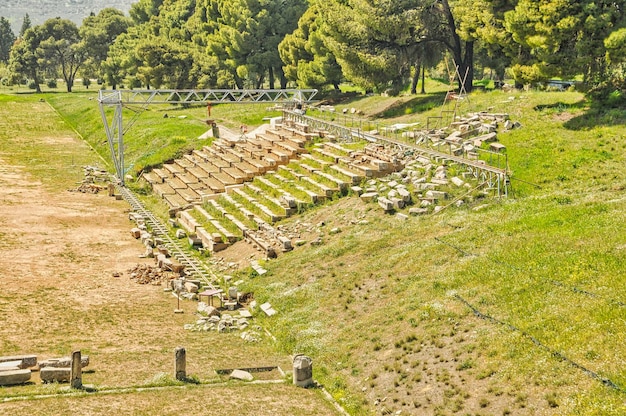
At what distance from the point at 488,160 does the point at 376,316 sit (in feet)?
47.0

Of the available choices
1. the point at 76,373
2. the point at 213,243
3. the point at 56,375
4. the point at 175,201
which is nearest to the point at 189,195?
the point at 175,201

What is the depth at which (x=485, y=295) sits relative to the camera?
74.8ft

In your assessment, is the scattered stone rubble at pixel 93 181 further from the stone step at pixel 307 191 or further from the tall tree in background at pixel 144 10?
the tall tree in background at pixel 144 10

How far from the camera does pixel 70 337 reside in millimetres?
25719

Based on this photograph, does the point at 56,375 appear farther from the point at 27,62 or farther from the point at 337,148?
the point at 27,62

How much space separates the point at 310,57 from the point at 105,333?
57.1m

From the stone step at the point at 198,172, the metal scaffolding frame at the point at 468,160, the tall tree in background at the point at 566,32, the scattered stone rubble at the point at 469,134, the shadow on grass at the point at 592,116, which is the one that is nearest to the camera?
the metal scaffolding frame at the point at 468,160

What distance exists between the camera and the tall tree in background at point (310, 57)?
237ft

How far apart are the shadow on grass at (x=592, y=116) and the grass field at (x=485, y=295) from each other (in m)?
0.14

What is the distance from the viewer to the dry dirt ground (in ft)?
65.4

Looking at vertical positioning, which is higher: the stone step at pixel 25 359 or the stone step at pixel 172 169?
the stone step at pixel 172 169

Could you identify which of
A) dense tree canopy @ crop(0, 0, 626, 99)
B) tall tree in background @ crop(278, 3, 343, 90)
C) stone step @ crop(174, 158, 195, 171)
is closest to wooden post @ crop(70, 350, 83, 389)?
dense tree canopy @ crop(0, 0, 626, 99)

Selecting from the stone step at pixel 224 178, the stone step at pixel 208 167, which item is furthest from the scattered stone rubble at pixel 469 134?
the stone step at pixel 208 167

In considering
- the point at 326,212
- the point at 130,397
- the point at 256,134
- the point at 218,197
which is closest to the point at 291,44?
the point at 256,134
